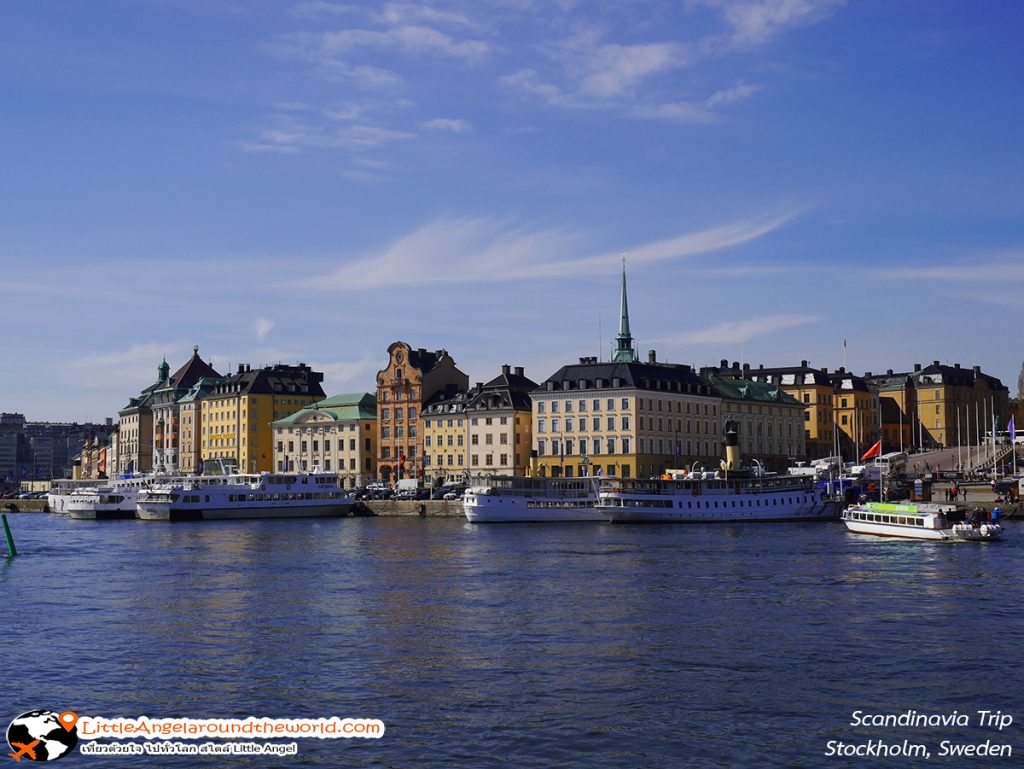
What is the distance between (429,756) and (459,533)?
257ft

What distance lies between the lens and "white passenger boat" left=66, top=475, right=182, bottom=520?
144750 mm

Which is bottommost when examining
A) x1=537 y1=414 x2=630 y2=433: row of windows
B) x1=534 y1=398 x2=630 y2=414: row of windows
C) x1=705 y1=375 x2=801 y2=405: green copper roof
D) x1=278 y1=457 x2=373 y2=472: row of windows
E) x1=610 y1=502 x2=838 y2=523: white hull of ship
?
x1=610 y1=502 x2=838 y2=523: white hull of ship

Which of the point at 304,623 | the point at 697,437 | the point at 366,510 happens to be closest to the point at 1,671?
the point at 304,623

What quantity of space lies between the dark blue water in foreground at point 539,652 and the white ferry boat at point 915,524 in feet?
39.9

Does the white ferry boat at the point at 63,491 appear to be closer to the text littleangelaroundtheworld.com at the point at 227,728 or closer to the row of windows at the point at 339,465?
the row of windows at the point at 339,465

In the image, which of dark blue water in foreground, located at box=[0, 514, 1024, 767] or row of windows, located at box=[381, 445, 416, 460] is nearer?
dark blue water in foreground, located at box=[0, 514, 1024, 767]

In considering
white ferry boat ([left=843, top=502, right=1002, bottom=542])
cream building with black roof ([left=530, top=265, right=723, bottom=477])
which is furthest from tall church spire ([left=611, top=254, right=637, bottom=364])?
white ferry boat ([left=843, top=502, right=1002, bottom=542])

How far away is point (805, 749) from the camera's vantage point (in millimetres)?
25828

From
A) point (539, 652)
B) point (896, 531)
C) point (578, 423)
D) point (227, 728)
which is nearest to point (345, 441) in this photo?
point (578, 423)

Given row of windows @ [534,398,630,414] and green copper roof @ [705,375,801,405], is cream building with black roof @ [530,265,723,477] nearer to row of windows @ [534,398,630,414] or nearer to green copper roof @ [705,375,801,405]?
row of windows @ [534,398,630,414]

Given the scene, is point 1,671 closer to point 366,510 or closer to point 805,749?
point 805,749

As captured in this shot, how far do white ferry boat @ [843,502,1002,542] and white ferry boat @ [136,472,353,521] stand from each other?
224ft

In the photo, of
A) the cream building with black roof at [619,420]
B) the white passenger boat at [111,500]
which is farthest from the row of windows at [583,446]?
the white passenger boat at [111,500]

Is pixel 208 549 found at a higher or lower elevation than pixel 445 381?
lower
